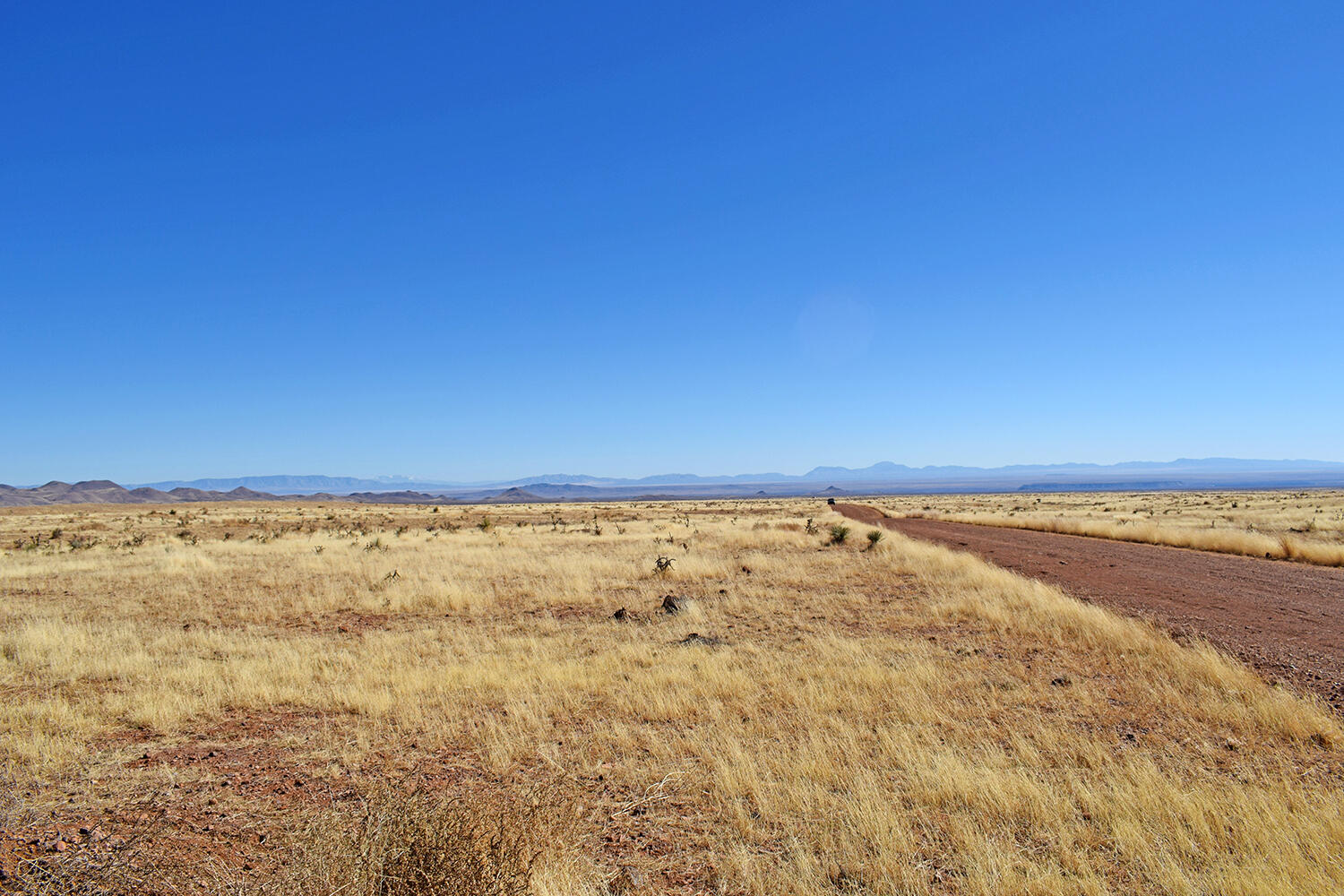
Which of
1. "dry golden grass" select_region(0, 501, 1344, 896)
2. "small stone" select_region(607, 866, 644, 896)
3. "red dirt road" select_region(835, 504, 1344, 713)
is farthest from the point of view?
"red dirt road" select_region(835, 504, 1344, 713)

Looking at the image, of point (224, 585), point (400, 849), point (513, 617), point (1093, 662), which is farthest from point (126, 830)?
point (224, 585)

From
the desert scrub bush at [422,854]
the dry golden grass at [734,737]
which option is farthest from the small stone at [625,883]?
the desert scrub bush at [422,854]

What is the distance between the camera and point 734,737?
668 cm

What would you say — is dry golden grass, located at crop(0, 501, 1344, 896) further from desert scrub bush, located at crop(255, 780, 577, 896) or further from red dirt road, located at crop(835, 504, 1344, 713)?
red dirt road, located at crop(835, 504, 1344, 713)

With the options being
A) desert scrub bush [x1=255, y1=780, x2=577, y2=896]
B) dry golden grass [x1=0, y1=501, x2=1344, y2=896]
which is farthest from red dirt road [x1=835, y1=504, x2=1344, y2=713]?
desert scrub bush [x1=255, y1=780, x2=577, y2=896]

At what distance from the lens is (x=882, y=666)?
8.97 meters

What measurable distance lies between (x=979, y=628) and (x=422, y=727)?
30.6ft

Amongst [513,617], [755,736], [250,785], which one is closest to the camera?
[250,785]

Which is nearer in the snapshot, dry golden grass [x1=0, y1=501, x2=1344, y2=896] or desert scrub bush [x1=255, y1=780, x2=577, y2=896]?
desert scrub bush [x1=255, y1=780, x2=577, y2=896]

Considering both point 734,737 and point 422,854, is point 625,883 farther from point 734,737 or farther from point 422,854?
point 734,737

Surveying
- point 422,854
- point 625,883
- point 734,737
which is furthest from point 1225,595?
point 422,854

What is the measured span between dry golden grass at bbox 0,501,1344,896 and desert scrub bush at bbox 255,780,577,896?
15 cm

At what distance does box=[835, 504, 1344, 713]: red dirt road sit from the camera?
9.02 m

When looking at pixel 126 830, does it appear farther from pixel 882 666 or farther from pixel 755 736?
pixel 882 666
